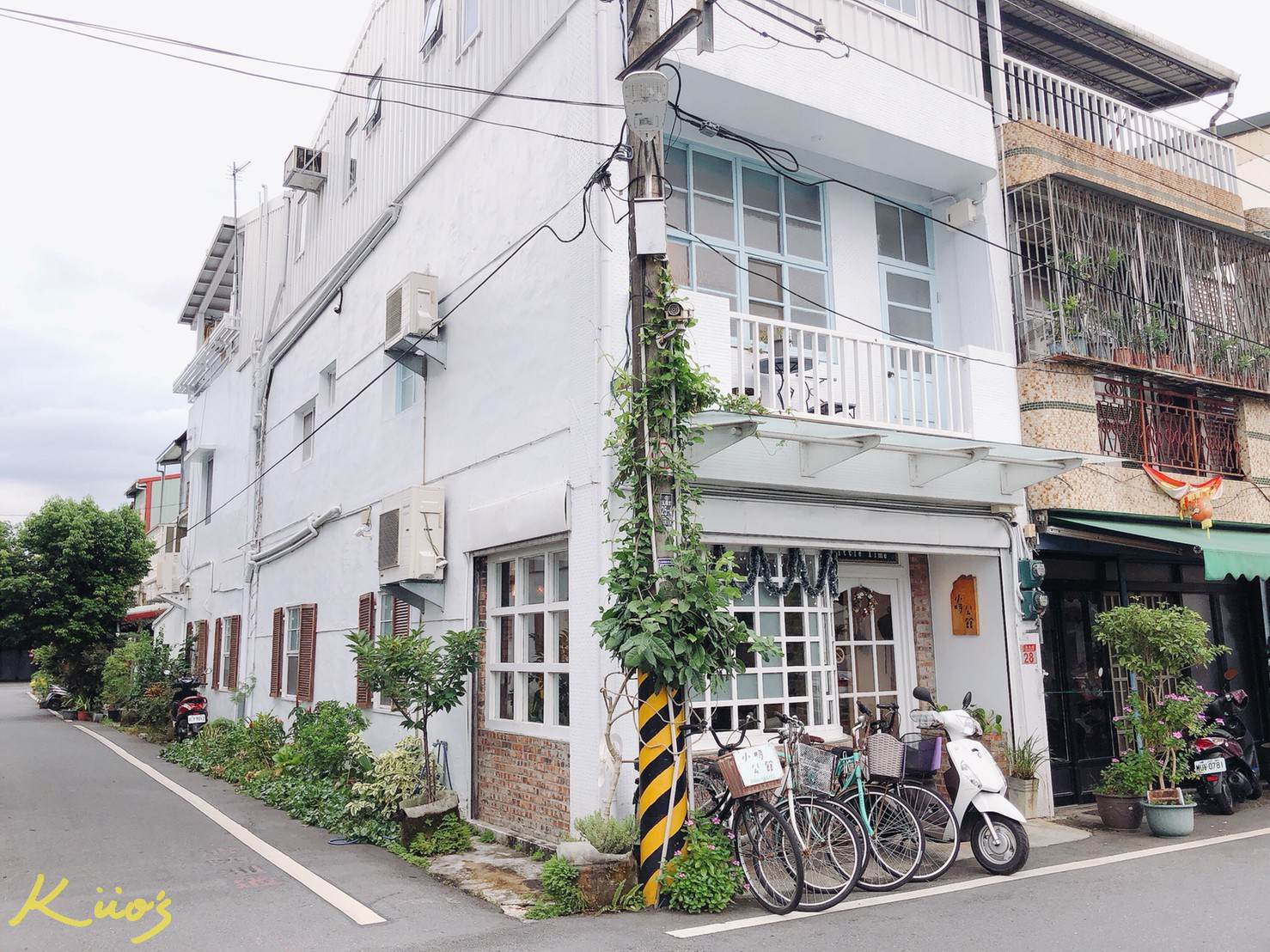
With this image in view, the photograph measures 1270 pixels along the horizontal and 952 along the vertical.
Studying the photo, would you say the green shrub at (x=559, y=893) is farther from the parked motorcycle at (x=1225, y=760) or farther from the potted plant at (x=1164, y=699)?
the parked motorcycle at (x=1225, y=760)

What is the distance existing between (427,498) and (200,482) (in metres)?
15.7

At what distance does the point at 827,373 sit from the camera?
30.0 ft

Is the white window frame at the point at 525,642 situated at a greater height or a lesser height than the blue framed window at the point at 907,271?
lesser

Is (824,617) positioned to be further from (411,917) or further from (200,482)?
(200,482)

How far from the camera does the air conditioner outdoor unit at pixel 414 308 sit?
10.8m

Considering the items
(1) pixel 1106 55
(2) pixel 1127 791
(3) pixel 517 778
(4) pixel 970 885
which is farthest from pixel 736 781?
(1) pixel 1106 55

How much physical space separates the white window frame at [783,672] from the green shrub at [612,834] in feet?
6.13

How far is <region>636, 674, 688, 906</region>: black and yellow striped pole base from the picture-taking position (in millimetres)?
6680

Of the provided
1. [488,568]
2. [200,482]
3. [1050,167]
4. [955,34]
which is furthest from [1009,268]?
[200,482]

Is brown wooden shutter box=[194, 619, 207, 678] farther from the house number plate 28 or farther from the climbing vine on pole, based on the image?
the house number plate 28

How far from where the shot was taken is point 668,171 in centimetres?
948

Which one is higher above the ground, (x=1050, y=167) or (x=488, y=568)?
(x=1050, y=167)

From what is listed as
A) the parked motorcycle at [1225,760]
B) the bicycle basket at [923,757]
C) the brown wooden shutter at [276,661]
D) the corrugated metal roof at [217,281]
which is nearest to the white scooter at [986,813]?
the bicycle basket at [923,757]

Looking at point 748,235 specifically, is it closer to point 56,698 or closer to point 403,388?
point 403,388
